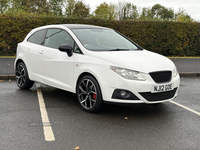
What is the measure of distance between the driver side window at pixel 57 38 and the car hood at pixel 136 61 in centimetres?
99

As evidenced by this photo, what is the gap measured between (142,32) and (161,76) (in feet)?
43.7

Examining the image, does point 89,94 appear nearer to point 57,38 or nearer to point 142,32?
point 57,38

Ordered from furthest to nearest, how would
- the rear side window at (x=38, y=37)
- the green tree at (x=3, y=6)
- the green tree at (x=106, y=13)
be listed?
the green tree at (x=106, y=13)
the green tree at (x=3, y=6)
the rear side window at (x=38, y=37)

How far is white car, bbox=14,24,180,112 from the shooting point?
180 inches

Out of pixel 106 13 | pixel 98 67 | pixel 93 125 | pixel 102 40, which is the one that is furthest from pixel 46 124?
pixel 106 13

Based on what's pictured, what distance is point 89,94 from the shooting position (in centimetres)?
502

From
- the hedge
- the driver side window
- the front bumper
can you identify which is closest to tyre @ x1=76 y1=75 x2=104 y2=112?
the front bumper

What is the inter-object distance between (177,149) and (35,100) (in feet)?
12.0

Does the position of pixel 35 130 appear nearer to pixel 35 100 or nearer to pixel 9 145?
pixel 9 145

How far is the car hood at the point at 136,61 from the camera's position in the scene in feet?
15.1

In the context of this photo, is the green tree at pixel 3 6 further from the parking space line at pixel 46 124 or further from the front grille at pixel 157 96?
the front grille at pixel 157 96

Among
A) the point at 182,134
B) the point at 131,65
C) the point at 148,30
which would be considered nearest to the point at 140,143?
the point at 182,134

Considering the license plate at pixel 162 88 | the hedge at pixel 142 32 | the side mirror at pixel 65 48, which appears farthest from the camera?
the hedge at pixel 142 32

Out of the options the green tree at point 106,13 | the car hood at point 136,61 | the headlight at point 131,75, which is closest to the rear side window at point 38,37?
the car hood at point 136,61
